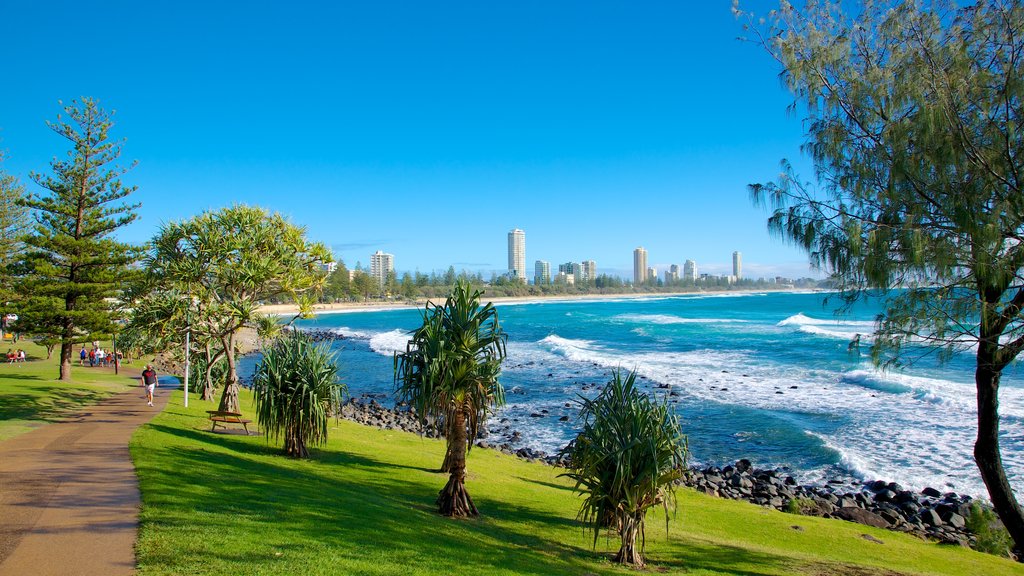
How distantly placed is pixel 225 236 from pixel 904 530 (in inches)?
772

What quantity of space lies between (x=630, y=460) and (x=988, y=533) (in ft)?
31.3

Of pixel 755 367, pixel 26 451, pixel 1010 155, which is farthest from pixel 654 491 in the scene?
pixel 755 367

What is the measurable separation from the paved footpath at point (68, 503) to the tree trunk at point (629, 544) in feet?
20.6

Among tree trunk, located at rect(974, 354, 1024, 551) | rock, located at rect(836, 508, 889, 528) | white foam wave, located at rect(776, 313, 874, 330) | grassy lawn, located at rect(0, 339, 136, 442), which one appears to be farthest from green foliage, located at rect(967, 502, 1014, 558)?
white foam wave, located at rect(776, 313, 874, 330)

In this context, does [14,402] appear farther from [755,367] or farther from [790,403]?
[755,367]

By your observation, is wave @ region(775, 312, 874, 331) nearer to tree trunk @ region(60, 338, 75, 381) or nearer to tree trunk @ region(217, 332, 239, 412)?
tree trunk @ region(217, 332, 239, 412)

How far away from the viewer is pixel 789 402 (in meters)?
28.1

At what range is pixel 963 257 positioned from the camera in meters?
7.40

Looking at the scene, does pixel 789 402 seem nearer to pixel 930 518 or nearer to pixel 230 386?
pixel 930 518

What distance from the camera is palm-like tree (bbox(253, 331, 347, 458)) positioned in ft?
42.0

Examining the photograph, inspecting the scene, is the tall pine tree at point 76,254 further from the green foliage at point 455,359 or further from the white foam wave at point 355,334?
the white foam wave at point 355,334

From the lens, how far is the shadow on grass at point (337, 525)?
22.2 ft

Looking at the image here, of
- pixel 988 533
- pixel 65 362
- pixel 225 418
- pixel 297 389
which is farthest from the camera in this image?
pixel 65 362

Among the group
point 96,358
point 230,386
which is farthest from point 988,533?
point 96,358
